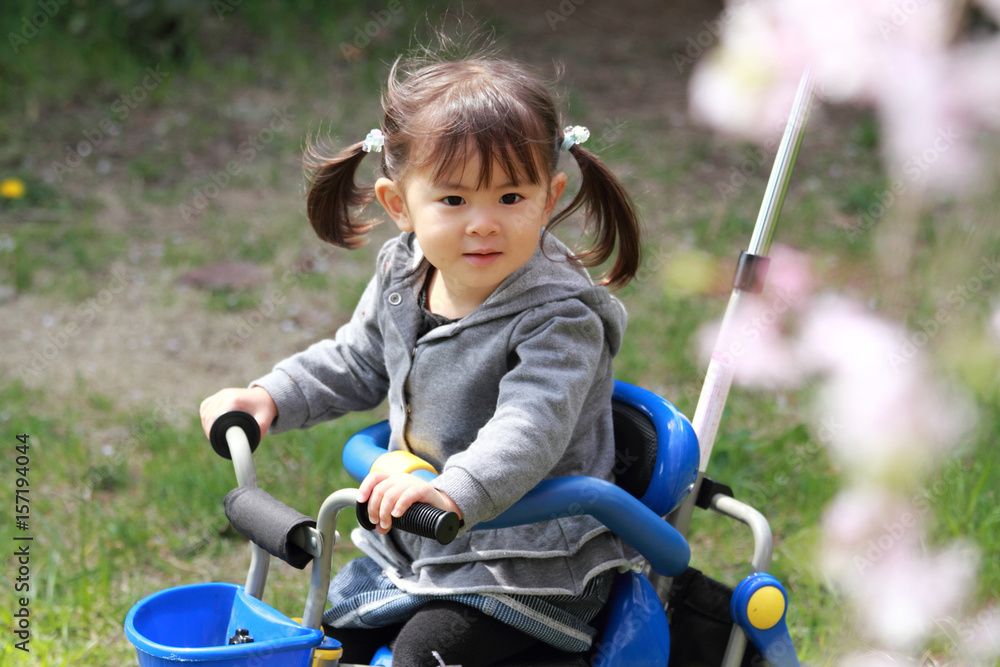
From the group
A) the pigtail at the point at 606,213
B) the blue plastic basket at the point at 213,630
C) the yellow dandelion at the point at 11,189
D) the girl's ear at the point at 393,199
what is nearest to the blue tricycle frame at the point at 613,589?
the blue plastic basket at the point at 213,630

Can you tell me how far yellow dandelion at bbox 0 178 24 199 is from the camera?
4.72 metres

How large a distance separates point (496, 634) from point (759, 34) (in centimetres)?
125

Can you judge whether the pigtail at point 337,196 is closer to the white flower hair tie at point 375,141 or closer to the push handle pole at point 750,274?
the white flower hair tie at point 375,141

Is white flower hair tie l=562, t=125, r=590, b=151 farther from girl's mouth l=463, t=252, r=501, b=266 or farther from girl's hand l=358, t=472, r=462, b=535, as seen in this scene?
girl's hand l=358, t=472, r=462, b=535

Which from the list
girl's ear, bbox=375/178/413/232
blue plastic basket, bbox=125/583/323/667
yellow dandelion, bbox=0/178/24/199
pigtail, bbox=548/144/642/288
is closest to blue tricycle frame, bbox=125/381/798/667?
blue plastic basket, bbox=125/583/323/667

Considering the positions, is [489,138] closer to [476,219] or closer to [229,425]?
[476,219]

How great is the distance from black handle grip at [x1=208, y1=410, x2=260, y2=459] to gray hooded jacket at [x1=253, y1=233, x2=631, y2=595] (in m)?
0.11

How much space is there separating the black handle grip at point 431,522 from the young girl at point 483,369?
77 millimetres

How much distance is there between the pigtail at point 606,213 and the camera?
178 centimetres

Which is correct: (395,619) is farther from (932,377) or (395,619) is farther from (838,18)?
(838,18)

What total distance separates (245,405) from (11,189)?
348cm

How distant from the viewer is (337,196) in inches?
77.2

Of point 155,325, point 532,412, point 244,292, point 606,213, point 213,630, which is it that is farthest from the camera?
point 244,292

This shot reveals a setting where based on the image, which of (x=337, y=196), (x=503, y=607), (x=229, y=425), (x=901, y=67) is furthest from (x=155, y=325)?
(x=901, y=67)
